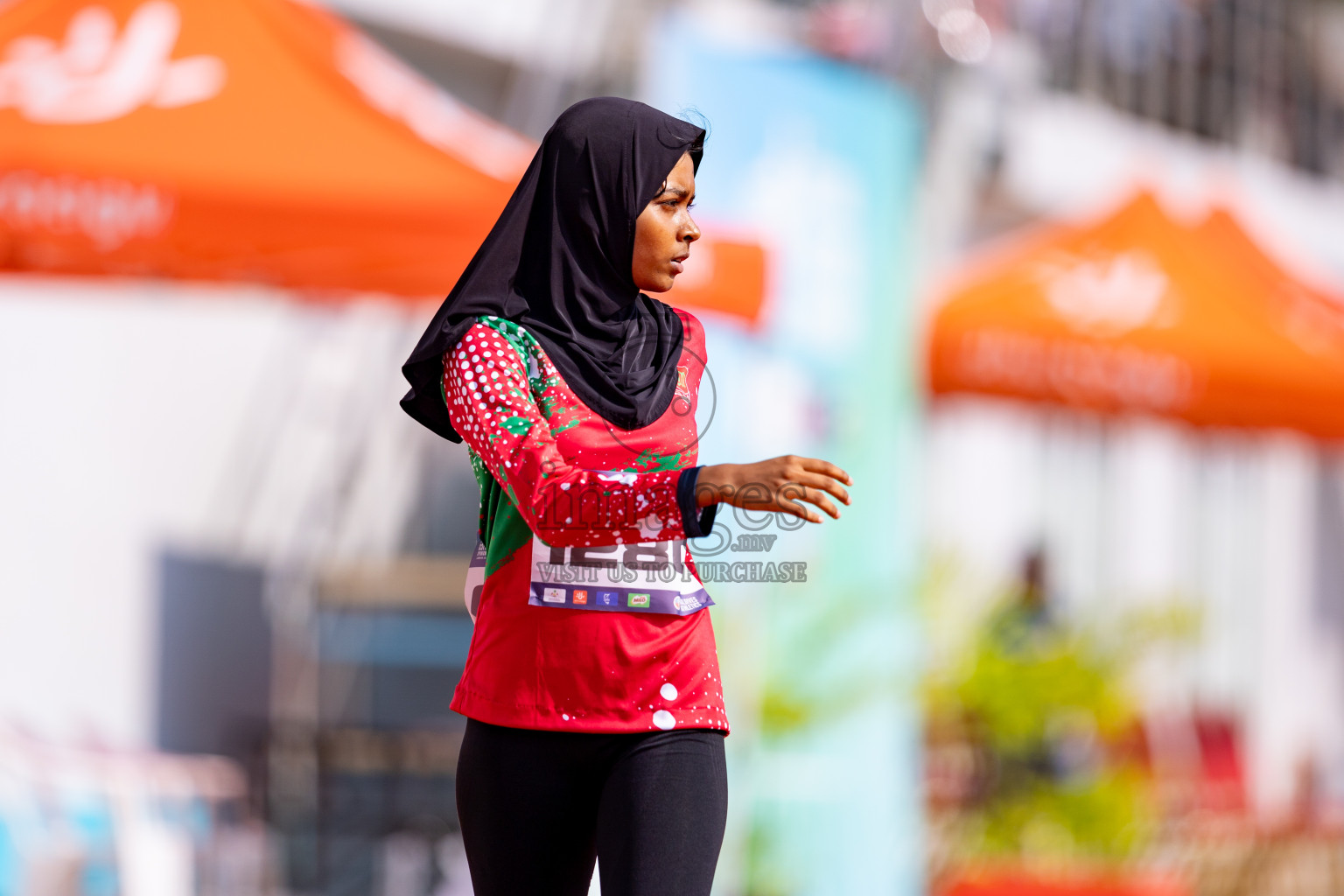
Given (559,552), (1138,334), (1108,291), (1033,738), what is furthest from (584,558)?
(1033,738)

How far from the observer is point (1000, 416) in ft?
31.2

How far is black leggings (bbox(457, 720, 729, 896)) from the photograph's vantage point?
1.87 meters

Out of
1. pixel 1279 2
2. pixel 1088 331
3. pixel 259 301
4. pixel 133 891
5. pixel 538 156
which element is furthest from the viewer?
pixel 1279 2

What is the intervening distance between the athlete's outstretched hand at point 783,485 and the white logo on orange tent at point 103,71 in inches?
101

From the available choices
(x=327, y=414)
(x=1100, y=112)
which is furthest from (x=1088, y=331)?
(x=1100, y=112)

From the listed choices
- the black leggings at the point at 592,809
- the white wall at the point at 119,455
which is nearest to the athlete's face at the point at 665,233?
the black leggings at the point at 592,809

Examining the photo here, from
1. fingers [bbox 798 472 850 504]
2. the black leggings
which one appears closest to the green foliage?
the black leggings

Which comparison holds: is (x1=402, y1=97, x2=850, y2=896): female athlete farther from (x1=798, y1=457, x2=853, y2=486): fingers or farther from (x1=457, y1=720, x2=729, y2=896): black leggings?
(x1=798, y1=457, x2=853, y2=486): fingers

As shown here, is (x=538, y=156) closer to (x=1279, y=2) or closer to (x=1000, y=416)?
(x=1000, y=416)

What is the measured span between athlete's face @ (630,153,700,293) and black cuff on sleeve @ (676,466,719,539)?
0.30m

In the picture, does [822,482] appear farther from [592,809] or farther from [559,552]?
[592,809]

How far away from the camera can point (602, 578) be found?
73.9 inches

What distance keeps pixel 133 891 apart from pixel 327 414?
251 cm

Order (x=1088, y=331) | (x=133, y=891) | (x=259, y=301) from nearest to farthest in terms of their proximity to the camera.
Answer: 1. (x=133, y=891)
2. (x=1088, y=331)
3. (x=259, y=301)
